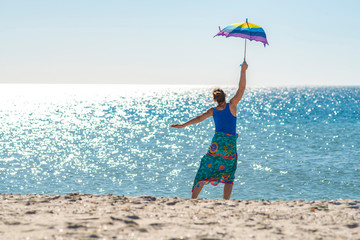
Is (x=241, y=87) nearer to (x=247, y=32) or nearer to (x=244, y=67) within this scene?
(x=244, y=67)

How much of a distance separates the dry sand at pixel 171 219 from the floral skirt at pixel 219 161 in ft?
1.40

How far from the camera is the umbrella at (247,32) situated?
23.3ft

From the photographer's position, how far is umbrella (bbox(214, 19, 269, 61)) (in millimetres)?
7090

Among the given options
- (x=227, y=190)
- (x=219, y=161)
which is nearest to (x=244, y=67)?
(x=219, y=161)

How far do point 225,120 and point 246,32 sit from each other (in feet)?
5.28

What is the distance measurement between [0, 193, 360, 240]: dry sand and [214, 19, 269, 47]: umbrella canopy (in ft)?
9.57

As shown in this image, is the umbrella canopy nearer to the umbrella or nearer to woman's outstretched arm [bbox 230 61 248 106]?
the umbrella

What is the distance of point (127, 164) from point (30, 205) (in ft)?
55.5

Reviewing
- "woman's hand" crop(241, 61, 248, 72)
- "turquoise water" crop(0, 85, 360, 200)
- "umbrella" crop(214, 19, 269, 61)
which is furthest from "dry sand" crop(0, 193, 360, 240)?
"turquoise water" crop(0, 85, 360, 200)

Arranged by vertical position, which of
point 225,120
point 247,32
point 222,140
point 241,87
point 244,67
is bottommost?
point 222,140

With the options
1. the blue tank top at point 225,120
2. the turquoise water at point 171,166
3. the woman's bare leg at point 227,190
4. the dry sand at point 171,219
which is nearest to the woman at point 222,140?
the blue tank top at point 225,120

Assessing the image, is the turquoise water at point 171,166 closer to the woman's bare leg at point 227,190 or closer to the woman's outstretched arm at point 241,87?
the woman's bare leg at point 227,190

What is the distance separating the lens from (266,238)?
16.1 ft

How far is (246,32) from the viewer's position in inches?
279
